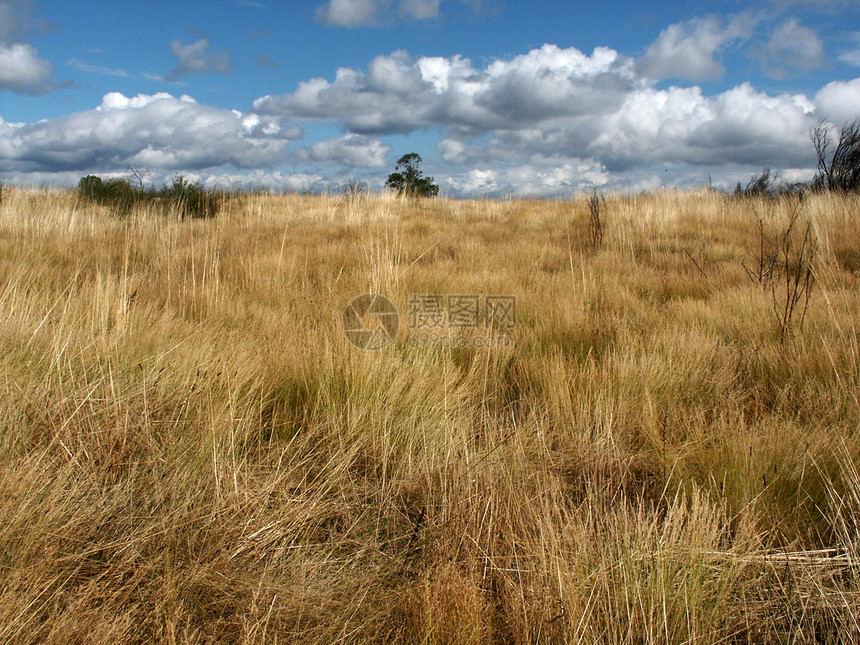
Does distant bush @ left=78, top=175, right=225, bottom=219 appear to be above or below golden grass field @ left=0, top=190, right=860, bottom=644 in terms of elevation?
above

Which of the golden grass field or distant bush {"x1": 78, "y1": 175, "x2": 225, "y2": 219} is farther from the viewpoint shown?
distant bush {"x1": 78, "y1": 175, "x2": 225, "y2": 219}

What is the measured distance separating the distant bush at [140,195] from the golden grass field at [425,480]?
7234mm

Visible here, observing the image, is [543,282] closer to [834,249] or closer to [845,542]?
[845,542]

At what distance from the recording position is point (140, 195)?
409 inches

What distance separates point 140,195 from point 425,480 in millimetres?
11739

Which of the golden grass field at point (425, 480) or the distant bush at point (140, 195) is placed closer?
the golden grass field at point (425, 480)

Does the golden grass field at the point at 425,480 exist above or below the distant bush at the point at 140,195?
below

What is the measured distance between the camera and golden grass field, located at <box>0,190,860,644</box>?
104 cm

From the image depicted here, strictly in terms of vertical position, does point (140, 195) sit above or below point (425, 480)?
above

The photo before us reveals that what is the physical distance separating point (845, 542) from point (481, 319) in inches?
91.0

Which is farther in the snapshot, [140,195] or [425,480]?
[140,195]

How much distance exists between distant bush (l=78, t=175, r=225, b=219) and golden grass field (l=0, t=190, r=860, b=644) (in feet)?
23.7

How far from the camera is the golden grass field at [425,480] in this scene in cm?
104

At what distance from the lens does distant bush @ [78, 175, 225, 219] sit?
9.58 m
